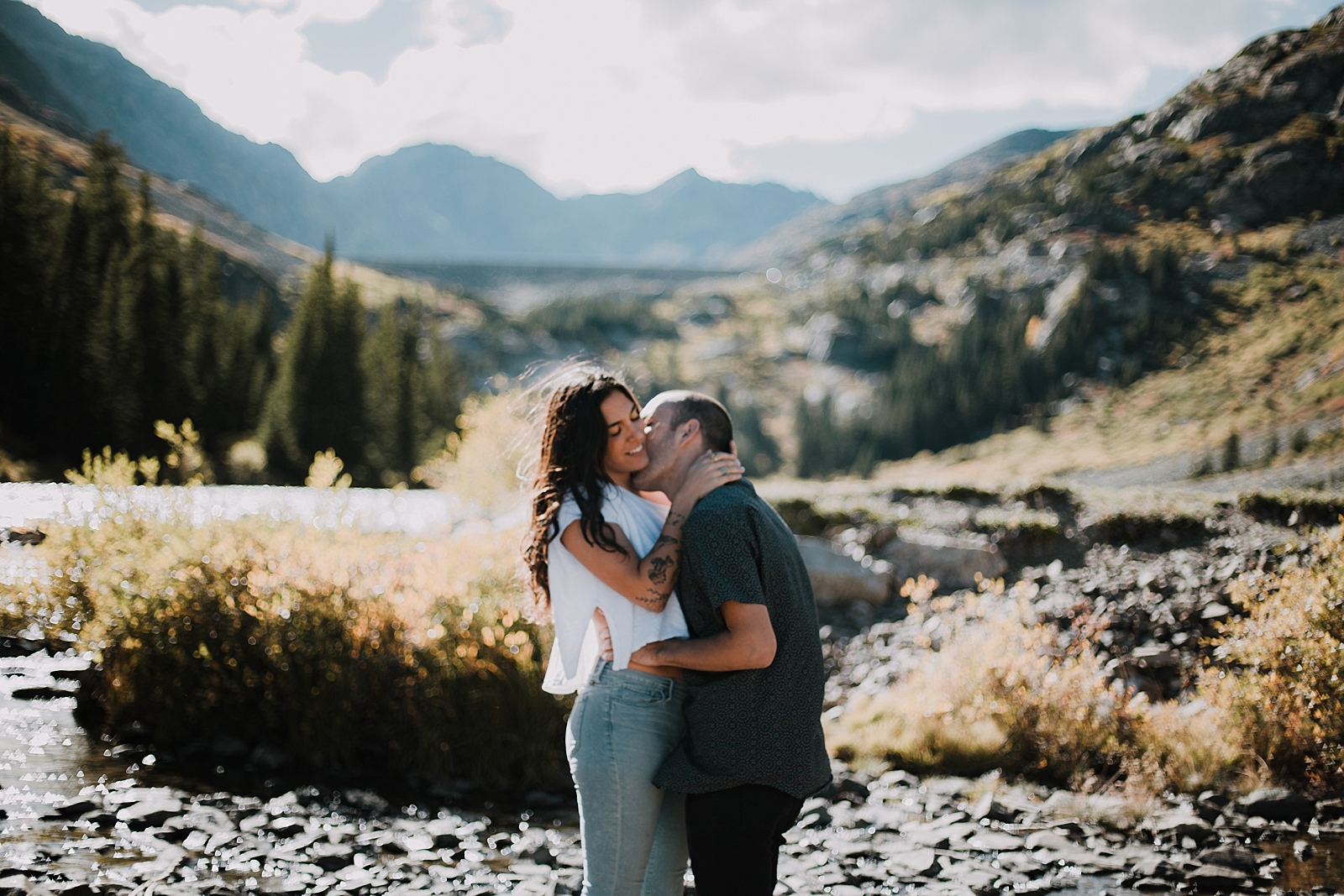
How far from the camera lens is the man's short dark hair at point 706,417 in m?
2.93

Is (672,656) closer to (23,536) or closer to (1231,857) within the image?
(1231,857)

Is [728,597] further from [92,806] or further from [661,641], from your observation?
[92,806]

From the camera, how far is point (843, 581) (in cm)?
1333

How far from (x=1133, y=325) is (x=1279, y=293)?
106 feet

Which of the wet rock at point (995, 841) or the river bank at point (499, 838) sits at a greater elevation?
the river bank at point (499, 838)

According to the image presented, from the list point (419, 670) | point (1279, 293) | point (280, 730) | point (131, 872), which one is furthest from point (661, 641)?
point (1279, 293)

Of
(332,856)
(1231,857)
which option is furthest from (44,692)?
(1231,857)

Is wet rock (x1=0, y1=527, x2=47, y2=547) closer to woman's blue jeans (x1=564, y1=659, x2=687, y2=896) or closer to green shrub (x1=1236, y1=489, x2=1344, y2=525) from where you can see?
woman's blue jeans (x1=564, y1=659, x2=687, y2=896)

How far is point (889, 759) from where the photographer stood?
7.59 metres

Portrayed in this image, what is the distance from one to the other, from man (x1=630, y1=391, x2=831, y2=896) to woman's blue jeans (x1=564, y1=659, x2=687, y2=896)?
7 centimetres

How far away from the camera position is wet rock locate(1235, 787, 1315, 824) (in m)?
5.72

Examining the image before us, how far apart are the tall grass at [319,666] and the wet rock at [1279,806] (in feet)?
18.2

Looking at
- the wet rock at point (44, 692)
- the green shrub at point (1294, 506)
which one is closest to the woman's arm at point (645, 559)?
the wet rock at point (44, 692)

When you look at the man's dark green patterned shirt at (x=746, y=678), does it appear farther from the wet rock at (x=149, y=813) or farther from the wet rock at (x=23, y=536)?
the wet rock at (x=23, y=536)
